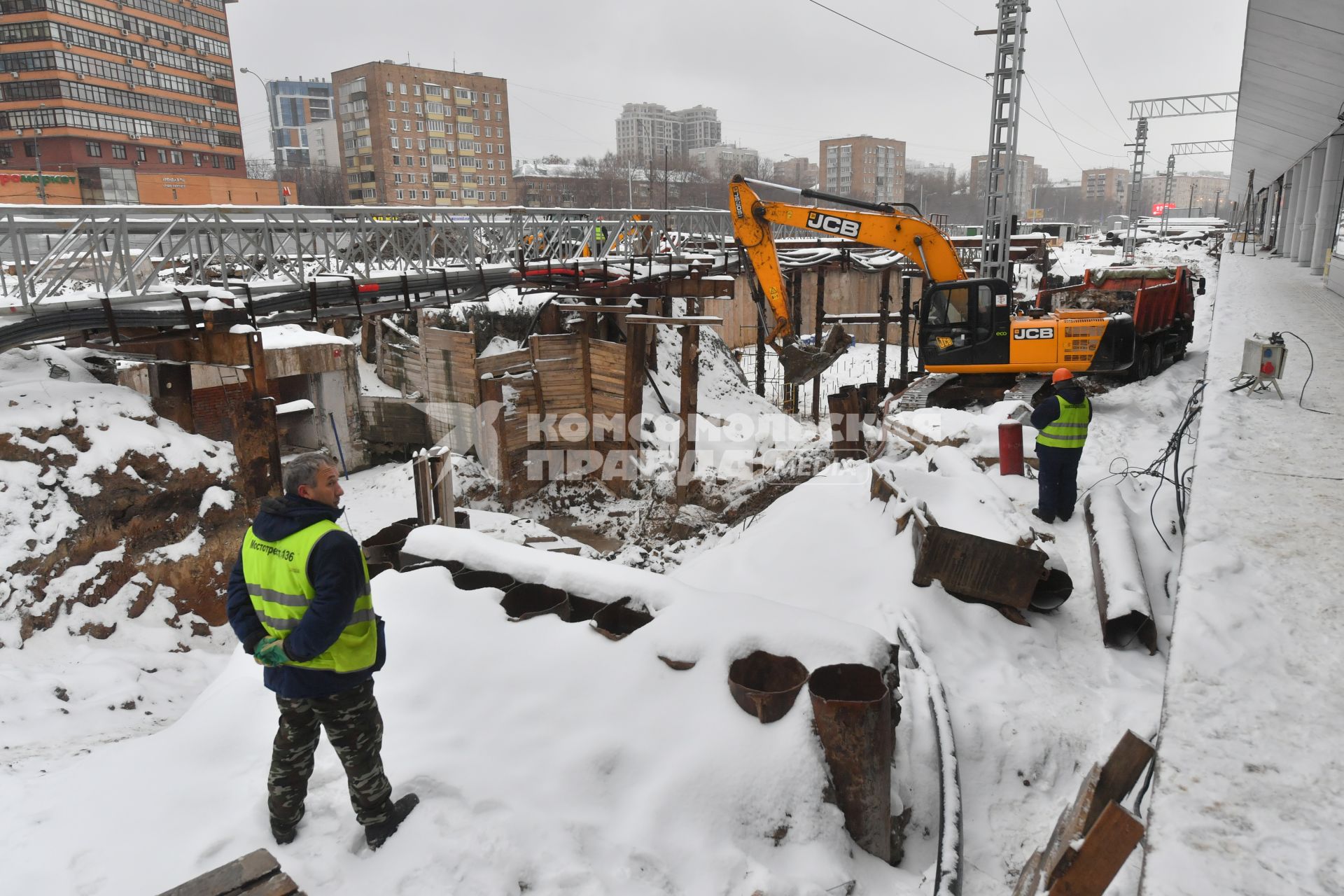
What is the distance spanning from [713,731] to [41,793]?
3.34 m

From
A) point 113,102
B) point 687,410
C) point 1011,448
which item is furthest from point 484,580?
point 113,102

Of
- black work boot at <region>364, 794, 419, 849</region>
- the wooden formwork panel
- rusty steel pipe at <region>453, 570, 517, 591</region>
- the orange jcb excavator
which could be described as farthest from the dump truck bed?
black work boot at <region>364, 794, 419, 849</region>

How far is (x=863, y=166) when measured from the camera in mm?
103312

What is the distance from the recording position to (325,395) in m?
14.9

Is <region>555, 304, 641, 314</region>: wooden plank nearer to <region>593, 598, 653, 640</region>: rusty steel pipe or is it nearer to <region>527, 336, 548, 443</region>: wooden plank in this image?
<region>527, 336, 548, 443</region>: wooden plank

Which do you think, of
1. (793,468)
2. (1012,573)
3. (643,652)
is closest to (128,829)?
(643,652)

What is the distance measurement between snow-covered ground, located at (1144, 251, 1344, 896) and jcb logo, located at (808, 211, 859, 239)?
8302mm

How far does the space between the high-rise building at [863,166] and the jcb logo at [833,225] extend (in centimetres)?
9317

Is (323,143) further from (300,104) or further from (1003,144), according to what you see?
(1003,144)

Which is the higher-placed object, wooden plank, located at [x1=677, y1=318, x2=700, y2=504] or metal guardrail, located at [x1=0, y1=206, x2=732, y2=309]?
metal guardrail, located at [x1=0, y1=206, x2=732, y2=309]

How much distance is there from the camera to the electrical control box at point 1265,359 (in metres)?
6.79

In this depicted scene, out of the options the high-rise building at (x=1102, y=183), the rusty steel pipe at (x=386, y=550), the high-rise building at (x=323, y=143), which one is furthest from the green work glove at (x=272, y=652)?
the high-rise building at (x=1102, y=183)

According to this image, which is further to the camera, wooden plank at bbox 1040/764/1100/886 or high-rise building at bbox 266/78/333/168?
high-rise building at bbox 266/78/333/168

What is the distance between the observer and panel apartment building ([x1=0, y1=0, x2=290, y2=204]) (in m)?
46.9
